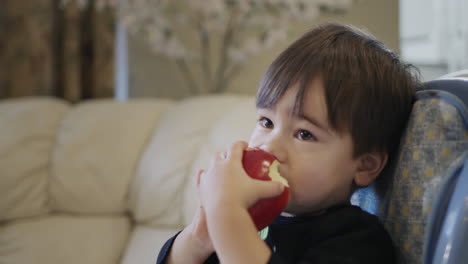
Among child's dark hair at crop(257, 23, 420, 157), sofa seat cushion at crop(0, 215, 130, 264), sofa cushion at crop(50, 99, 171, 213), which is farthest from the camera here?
sofa cushion at crop(50, 99, 171, 213)

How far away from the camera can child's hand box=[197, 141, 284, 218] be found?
27.9 inches

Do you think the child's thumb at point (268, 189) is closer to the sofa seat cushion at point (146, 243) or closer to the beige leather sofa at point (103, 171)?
the beige leather sofa at point (103, 171)

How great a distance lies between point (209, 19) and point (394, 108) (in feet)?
5.50

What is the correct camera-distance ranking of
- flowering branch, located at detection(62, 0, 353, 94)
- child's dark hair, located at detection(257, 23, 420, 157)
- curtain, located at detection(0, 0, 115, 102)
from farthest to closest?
curtain, located at detection(0, 0, 115, 102) → flowering branch, located at detection(62, 0, 353, 94) → child's dark hair, located at detection(257, 23, 420, 157)

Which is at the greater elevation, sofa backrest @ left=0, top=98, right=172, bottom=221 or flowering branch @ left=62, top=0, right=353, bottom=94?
flowering branch @ left=62, top=0, right=353, bottom=94

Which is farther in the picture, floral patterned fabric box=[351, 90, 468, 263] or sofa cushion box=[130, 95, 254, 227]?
sofa cushion box=[130, 95, 254, 227]

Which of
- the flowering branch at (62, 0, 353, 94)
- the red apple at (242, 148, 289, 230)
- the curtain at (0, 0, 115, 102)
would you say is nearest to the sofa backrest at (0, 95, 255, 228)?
the curtain at (0, 0, 115, 102)

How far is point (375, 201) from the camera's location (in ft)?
2.95

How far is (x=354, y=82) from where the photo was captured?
797 millimetres

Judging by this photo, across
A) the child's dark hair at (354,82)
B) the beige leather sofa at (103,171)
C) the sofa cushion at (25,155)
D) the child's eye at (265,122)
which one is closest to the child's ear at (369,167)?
the child's dark hair at (354,82)

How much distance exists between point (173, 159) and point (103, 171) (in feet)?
1.21

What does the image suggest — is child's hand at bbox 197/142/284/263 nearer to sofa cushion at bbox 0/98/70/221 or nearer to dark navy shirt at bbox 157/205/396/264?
dark navy shirt at bbox 157/205/396/264

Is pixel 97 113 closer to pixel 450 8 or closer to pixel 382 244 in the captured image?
pixel 382 244

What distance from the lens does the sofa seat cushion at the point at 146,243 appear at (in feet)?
5.82
